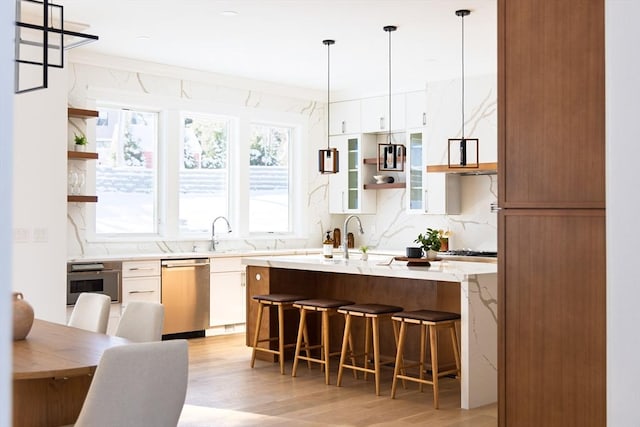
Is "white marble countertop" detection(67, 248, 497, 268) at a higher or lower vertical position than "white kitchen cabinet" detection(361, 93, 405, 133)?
lower

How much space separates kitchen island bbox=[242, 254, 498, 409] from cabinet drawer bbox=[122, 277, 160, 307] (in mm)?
1123

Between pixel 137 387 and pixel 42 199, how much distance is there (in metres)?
3.76

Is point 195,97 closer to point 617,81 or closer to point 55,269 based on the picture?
point 55,269

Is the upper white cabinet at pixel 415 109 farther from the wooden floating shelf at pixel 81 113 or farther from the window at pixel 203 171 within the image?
the wooden floating shelf at pixel 81 113

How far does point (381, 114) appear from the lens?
28.3 ft

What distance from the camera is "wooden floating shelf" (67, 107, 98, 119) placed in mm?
6785

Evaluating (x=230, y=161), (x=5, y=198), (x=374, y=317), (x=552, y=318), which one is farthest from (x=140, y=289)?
(x=5, y=198)

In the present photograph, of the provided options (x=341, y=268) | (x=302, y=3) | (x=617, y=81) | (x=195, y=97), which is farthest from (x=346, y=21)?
(x=617, y=81)

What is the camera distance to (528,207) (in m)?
2.64

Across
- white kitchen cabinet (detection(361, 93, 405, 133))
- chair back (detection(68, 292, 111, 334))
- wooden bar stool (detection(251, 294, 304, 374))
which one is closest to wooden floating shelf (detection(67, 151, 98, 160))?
wooden bar stool (detection(251, 294, 304, 374))

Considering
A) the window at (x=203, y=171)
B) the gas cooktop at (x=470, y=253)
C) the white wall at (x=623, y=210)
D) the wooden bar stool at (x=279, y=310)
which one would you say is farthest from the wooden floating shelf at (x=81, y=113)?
the white wall at (x=623, y=210)

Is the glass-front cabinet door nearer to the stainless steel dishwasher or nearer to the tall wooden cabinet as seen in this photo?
the stainless steel dishwasher

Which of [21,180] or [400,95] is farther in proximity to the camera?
[400,95]

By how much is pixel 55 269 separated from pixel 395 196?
170 inches
